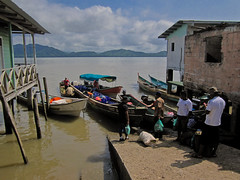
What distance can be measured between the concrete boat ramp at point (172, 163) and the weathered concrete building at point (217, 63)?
7.78ft

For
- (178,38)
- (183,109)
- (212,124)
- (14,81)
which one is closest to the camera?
(212,124)

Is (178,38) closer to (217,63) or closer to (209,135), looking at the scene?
(217,63)

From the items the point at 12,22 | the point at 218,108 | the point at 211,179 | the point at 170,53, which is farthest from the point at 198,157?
the point at 170,53

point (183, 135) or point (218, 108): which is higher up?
point (218, 108)

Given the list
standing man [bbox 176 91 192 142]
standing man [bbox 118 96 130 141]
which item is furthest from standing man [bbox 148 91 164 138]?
standing man [bbox 118 96 130 141]

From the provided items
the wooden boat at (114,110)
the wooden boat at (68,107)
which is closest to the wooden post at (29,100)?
the wooden boat at (68,107)

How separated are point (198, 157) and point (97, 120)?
26.4 ft

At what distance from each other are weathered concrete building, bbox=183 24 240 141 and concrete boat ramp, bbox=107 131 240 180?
237 cm

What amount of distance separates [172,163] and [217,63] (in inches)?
203

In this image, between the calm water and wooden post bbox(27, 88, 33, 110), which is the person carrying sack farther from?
wooden post bbox(27, 88, 33, 110)

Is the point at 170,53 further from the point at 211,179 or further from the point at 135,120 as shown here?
the point at 211,179

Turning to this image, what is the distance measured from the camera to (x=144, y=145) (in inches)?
259

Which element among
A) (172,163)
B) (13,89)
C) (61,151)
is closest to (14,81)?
(13,89)

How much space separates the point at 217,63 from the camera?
842 cm
